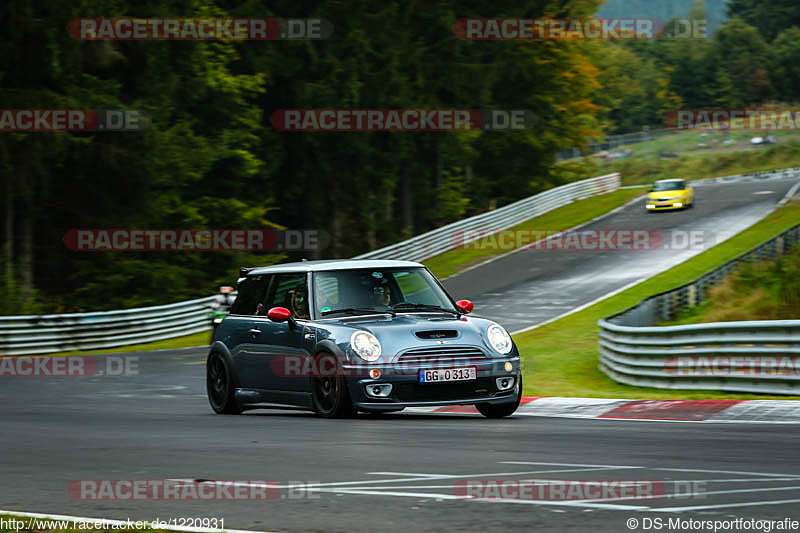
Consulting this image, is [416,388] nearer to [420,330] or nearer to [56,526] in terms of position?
[420,330]

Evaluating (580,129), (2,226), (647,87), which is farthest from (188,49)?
(647,87)

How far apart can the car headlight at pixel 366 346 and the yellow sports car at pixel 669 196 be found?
42.5 m

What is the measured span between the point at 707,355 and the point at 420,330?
5.47 metres

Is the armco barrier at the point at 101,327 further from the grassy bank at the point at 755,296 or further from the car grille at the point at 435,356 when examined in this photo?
the car grille at the point at 435,356

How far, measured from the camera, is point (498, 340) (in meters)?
12.9


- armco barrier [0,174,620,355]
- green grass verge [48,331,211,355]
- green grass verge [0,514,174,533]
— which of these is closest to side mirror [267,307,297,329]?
green grass verge [0,514,174,533]

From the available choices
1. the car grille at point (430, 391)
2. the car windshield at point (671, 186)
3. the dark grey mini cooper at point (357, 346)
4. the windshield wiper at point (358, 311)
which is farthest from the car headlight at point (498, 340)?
the car windshield at point (671, 186)

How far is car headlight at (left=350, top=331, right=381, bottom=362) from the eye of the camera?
489 inches

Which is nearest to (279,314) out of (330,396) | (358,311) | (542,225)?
(358,311)

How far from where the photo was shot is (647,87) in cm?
15350

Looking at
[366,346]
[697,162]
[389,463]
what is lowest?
[389,463]

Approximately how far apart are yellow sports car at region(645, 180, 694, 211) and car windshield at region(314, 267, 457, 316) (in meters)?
41.0

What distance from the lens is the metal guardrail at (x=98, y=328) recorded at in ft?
103

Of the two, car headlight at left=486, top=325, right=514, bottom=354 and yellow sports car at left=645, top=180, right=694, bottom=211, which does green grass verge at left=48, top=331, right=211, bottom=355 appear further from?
yellow sports car at left=645, top=180, right=694, bottom=211
